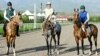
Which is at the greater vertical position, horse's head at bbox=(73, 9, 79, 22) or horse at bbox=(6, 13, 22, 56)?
horse's head at bbox=(73, 9, 79, 22)

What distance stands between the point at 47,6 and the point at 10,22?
2.07m

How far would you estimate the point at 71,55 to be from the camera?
17.6m

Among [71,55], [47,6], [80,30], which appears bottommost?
[71,55]

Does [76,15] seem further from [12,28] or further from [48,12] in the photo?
[12,28]

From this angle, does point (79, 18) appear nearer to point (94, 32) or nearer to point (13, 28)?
point (94, 32)

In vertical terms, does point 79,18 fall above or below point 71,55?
above

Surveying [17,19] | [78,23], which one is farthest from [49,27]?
[17,19]

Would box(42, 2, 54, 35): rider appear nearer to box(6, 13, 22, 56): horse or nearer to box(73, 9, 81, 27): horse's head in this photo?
box(73, 9, 81, 27): horse's head

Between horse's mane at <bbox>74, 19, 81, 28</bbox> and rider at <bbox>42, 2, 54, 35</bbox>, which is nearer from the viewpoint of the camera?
horse's mane at <bbox>74, 19, 81, 28</bbox>

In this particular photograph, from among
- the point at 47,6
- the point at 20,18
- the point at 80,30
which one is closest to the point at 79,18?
the point at 80,30

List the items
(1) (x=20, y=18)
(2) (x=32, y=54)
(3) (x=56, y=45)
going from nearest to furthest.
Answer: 1. (1) (x=20, y=18)
2. (2) (x=32, y=54)
3. (3) (x=56, y=45)

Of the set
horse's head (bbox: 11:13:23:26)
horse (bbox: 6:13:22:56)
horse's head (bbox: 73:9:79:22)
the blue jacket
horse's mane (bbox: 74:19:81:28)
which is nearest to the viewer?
horse's head (bbox: 11:13:23:26)

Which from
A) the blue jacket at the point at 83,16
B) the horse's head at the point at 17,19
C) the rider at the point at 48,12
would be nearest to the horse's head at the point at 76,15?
the blue jacket at the point at 83,16

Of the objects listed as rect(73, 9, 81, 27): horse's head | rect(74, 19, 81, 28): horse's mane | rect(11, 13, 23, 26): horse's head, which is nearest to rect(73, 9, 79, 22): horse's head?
rect(73, 9, 81, 27): horse's head
